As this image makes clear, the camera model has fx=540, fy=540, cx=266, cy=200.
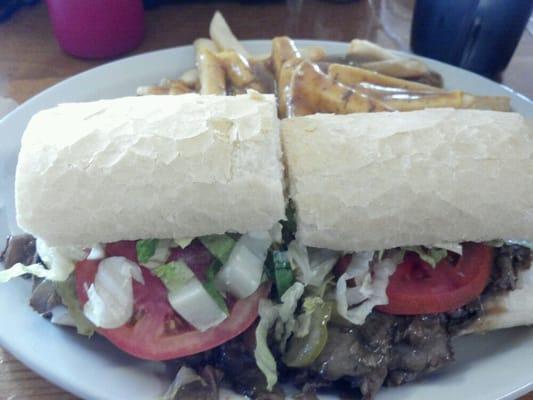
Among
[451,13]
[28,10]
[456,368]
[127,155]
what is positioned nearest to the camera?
[127,155]

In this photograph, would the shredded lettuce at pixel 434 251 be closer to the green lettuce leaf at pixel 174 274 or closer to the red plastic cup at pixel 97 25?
the green lettuce leaf at pixel 174 274

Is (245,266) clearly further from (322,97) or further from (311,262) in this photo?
(322,97)

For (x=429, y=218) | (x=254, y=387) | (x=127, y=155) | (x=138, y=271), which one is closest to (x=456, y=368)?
(x=429, y=218)

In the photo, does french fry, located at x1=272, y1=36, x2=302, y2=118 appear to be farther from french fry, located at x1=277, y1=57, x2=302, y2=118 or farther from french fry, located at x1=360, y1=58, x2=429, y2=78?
french fry, located at x1=360, y1=58, x2=429, y2=78

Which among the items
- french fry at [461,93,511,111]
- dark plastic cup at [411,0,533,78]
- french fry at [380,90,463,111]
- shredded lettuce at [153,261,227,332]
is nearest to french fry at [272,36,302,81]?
french fry at [380,90,463,111]

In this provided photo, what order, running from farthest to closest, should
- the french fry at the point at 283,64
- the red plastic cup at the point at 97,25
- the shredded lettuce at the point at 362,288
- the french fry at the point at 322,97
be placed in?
1. the red plastic cup at the point at 97,25
2. the french fry at the point at 283,64
3. the french fry at the point at 322,97
4. the shredded lettuce at the point at 362,288

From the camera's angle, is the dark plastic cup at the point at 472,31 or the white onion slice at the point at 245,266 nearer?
the white onion slice at the point at 245,266

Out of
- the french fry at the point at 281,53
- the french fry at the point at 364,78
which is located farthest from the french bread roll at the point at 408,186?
the french fry at the point at 281,53

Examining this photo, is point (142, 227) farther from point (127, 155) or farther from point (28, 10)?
point (28, 10)
